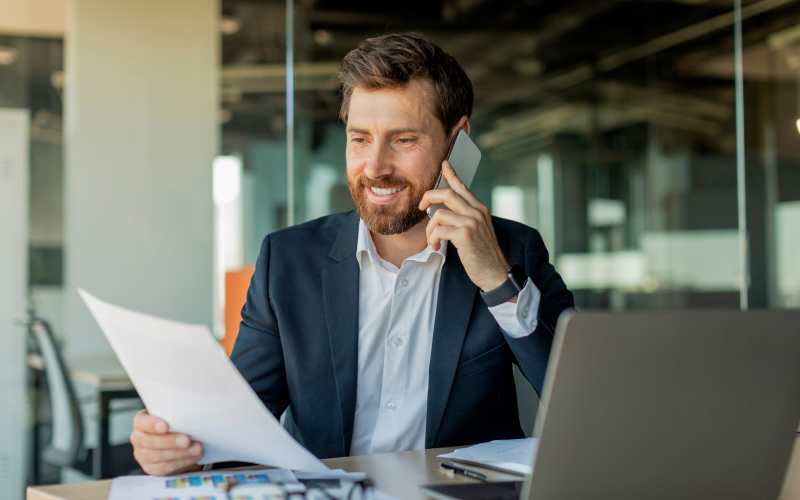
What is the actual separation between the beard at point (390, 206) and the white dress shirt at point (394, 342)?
0.04 metres

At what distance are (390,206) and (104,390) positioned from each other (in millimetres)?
2058

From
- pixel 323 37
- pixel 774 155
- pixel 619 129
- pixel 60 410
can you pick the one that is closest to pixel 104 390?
pixel 60 410

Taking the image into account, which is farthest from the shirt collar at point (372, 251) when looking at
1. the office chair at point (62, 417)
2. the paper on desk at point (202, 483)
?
the office chair at point (62, 417)

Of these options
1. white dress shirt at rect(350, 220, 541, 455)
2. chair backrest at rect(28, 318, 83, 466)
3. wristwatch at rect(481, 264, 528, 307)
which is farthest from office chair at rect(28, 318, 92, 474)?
wristwatch at rect(481, 264, 528, 307)

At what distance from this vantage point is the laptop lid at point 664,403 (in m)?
0.69

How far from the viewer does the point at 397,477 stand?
0.97 meters

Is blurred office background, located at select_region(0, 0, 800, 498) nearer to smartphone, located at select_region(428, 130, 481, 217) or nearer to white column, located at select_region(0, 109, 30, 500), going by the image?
white column, located at select_region(0, 109, 30, 500)

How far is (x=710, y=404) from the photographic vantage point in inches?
30.0

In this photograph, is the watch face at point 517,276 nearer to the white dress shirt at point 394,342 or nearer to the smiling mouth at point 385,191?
the white dress shirt at point 394,342

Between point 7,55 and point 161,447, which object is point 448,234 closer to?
point 161,447

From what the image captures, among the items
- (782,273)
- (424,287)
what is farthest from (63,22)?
(782,273)

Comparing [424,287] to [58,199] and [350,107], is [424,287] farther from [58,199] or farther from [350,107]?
[58,199]

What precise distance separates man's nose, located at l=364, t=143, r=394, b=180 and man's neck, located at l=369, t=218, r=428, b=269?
0.17m

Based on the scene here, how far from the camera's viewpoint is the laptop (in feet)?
2.27
